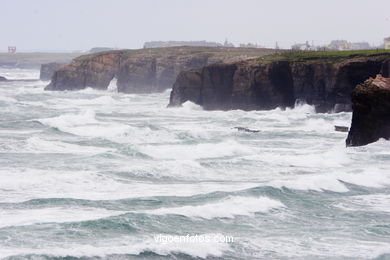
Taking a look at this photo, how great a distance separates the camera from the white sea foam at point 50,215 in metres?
23.3

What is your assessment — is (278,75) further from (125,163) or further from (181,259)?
(181,259)

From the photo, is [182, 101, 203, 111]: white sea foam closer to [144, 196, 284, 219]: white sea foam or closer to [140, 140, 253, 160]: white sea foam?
[140, 140, 253, 160]: white sea foam

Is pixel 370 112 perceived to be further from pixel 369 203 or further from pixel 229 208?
pixel 229 208

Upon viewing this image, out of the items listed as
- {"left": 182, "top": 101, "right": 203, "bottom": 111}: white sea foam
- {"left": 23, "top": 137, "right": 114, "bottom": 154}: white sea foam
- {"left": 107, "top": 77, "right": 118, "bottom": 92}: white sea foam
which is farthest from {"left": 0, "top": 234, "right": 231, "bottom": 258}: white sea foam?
{"left": 107, "top": 77, "right": 118, "bottom": 92}: white sea foam

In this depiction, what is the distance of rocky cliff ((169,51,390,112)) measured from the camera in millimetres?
60875

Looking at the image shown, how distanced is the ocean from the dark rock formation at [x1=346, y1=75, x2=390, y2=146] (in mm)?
640

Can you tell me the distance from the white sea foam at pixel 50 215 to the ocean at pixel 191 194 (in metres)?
0.03

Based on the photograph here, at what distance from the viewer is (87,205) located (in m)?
25.9

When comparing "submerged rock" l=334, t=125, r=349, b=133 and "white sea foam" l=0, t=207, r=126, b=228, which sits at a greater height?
"submerged rock" l=334, t=125, r=349, b=133

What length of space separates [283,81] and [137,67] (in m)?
40.9

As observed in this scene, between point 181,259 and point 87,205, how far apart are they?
7.01 meters

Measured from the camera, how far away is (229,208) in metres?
25.4

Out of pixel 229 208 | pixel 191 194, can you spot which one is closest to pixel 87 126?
pixel 191 194

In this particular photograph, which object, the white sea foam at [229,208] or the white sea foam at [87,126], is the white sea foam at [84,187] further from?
the white sea foam at [87,126]
